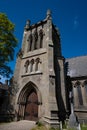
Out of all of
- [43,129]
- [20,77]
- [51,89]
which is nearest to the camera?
[43,129]

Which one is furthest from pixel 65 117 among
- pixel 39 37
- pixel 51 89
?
pixel 39 37

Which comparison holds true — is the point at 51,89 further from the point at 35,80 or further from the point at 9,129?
the point at 9,129

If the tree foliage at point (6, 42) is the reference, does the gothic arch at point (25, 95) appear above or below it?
below

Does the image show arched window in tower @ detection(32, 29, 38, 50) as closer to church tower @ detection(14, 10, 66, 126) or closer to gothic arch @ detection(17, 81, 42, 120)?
church tower @ detection(14, 10, 66, 126)

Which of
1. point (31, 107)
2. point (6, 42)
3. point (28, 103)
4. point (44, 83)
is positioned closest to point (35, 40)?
point (6, 42)

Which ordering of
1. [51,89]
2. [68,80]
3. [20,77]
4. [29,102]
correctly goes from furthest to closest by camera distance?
1. [68,80]
2. [20,77]
3. [29,102]
4. [51,89]

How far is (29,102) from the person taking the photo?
480 inches

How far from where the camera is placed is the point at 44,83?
11.5 metres

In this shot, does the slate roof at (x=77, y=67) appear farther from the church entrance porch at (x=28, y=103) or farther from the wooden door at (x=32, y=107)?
the wooden door at (x=32, y=107)

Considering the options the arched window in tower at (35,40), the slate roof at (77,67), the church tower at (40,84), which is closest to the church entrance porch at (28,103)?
the church tower at (40,84)

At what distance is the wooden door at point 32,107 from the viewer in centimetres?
1132

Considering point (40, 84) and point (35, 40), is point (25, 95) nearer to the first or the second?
point (40, 84)

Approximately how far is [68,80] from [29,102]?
6.61m

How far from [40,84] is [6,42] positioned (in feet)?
19.7
